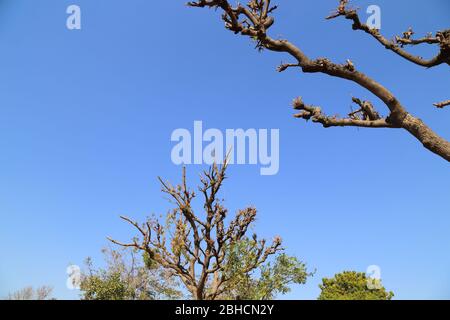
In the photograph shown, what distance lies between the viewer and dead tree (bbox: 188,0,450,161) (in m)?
7.27

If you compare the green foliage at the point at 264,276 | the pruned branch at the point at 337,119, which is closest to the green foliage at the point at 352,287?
the green foliage at the point at 264,276

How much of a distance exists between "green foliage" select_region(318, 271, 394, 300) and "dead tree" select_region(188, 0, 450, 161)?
3429cm

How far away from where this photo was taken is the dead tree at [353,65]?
7270 millimetres

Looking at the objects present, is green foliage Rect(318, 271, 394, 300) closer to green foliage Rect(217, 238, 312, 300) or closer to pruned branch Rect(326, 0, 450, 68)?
green foliage Rect(217, 238, 312, 300)

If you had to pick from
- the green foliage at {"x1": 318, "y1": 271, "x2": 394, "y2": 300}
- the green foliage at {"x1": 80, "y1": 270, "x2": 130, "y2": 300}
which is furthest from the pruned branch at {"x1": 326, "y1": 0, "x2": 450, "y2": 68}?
the green foliage at {"x1": 318, "y1": 271, "x2": 394, "y2": 300}

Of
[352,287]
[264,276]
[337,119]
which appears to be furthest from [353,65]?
[352,287]

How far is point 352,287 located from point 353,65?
3718 cm

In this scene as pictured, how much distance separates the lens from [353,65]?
7.31 meters

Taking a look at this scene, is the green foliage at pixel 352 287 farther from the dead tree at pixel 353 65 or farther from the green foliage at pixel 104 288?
the dead tree at pixel 353 65

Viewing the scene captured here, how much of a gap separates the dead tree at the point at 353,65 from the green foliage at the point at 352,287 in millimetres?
34291

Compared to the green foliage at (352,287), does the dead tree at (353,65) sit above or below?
above
